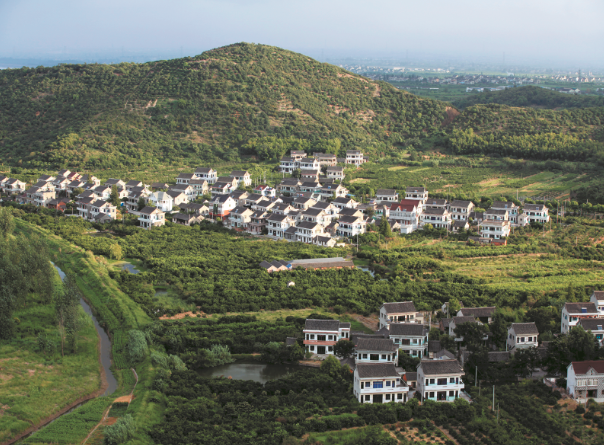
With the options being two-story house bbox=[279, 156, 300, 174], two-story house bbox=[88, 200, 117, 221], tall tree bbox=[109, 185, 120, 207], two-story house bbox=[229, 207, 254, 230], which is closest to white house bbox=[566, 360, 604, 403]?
two-story house bbox=[229, 207, 254, 230]

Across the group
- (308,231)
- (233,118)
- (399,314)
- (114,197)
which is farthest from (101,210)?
(233,118)

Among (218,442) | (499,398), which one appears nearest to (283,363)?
(218,442)

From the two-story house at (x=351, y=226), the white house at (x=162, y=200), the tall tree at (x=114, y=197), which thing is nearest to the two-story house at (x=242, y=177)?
the white house at (x=162, y=200)

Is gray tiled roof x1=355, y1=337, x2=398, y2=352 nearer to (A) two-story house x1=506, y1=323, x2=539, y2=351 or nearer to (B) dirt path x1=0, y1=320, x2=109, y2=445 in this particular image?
(A) two-story house x1=506, y1=323, x2=539, y2=351

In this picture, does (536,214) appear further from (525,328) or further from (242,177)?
(242,177)

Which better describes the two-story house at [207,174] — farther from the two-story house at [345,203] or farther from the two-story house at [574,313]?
the two-story house at [574,313]
